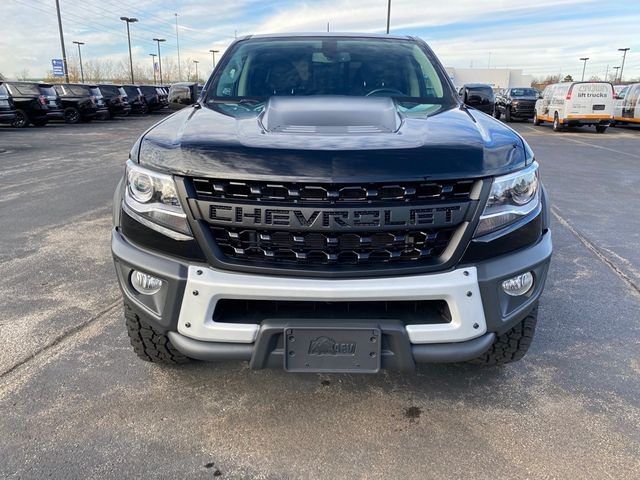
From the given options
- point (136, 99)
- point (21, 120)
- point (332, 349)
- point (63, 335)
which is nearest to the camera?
point (332, 349)

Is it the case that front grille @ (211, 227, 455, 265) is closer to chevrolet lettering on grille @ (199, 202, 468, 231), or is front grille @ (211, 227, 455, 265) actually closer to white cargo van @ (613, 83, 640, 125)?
chevrolet lettering on grille @ (199, 202, 468, 231)

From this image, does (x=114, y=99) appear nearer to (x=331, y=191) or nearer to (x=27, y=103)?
(x=27, y=103)

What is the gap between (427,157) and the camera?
2.04m

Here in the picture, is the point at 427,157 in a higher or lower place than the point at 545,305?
higher

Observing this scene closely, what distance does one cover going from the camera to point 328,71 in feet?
11.5

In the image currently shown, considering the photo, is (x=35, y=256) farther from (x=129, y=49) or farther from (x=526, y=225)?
(x=129, y=49)

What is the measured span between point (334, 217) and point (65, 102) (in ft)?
75.6

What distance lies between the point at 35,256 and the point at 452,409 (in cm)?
396

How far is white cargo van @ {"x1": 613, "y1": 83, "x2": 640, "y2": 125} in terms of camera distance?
20.1m

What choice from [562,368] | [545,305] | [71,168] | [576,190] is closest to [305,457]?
[562,368]

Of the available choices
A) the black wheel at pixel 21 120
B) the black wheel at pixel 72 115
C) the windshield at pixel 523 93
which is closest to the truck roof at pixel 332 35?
the black wheel at pixel 21 120

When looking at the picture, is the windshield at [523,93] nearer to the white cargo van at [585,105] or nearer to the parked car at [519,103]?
the parked car at [519,103]

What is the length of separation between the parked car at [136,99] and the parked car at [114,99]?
57.5 inches

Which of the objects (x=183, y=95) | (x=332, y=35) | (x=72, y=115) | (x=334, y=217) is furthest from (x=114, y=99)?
(x=334, y=217)
